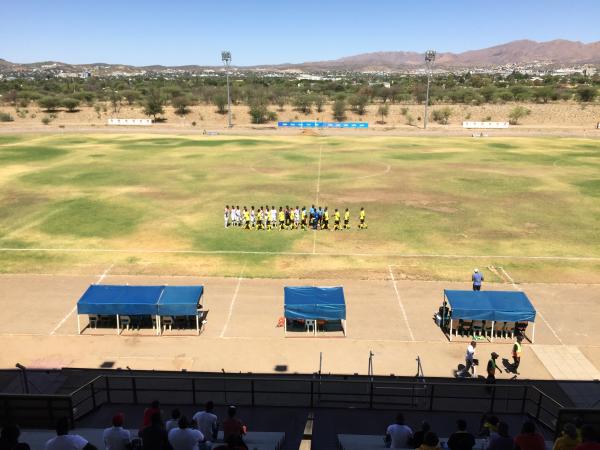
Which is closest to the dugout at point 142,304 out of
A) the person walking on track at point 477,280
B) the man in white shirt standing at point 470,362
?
the man in white shirt standing at point 470,362

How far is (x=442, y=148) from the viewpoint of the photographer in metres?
65.6

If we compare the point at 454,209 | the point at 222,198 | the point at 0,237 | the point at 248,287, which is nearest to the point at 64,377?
the point at 248,287

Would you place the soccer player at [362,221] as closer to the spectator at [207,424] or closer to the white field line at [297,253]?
the white field line at [297,253]

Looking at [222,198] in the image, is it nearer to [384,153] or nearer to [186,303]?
[186,303]

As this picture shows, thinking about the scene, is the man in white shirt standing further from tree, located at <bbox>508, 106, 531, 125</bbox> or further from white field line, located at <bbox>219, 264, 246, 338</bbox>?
tree, located at <bbox>508, 106, 531, 125</bbox>

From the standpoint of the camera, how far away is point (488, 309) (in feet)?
59.0

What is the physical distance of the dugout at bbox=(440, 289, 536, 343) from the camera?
17.8 metres

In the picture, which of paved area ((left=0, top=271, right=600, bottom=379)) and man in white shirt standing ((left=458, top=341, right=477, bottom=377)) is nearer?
man in white shirt standing ((left=458, top=341, right=477, bottom=377))

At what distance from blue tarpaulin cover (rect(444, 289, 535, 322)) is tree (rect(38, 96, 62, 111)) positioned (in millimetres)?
119580

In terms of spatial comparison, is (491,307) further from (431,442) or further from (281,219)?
(281,219)

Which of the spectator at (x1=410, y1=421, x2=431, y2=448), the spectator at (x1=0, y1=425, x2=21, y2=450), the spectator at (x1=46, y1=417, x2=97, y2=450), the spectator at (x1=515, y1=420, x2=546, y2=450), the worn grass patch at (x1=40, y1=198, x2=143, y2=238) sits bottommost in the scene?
the worn grass patch at (x1=40, y1=198, x2=143, y2=238)

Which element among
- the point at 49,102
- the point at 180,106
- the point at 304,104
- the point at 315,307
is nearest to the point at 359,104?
the point at 304,104

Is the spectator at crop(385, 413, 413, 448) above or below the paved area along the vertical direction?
above

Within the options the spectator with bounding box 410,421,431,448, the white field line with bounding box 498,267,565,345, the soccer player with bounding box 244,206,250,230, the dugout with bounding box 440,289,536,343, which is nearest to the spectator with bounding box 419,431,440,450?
the spectator with bounding box 410,421,431,448
